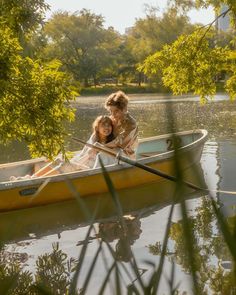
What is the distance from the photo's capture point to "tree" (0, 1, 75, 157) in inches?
267

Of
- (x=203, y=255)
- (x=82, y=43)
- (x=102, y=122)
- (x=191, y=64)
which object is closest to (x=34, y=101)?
(x=102, y=122)

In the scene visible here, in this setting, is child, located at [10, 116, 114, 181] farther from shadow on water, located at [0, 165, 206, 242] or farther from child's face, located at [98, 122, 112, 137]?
shadow on water, located at [0, 165, 206, 242]

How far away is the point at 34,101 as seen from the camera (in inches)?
273

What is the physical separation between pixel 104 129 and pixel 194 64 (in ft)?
14.7

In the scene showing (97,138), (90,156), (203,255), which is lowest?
(90,156)

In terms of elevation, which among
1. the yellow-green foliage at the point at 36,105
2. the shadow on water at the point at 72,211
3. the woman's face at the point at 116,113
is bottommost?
the shadow on water at the point at 72,211

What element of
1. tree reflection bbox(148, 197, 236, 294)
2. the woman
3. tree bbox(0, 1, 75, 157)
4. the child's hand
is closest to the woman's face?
the woman

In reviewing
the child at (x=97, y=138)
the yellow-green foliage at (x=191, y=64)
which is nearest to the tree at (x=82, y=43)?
the yellow-green foliage at (x=191, y=64)

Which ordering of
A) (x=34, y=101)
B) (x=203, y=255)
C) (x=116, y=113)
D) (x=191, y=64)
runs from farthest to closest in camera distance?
(x=191, y=64), (x=116, y=113), (x=34, y=101), (x=203, y=255)

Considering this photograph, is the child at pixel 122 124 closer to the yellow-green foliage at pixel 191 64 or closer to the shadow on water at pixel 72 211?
the shadow on water at pixel 72 211

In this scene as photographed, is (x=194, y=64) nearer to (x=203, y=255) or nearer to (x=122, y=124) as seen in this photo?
(x=122, y=124)

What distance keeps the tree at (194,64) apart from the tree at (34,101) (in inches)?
242

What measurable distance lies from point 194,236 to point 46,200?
884cm

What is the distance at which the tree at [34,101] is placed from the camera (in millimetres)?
6781
